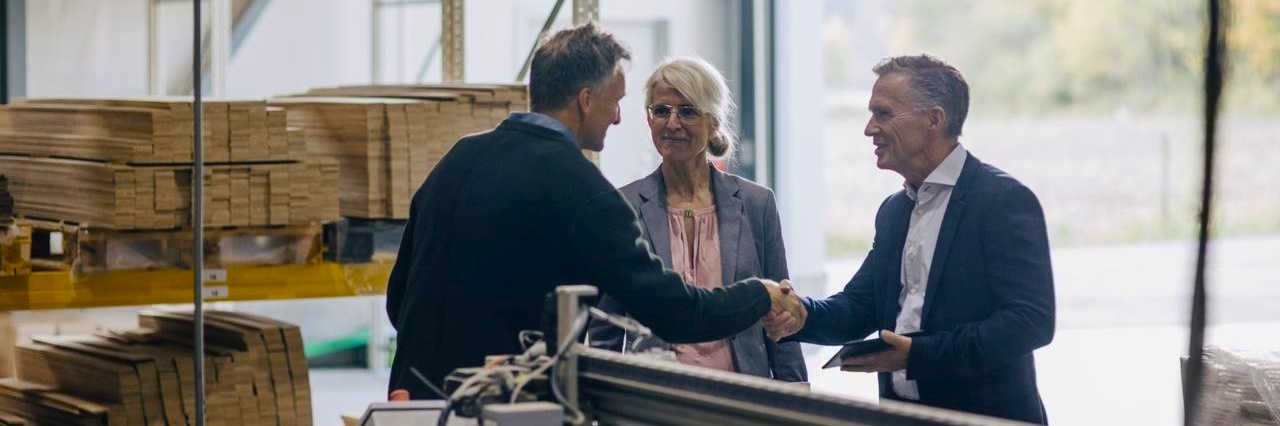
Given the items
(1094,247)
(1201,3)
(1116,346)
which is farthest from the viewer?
(1094,247)

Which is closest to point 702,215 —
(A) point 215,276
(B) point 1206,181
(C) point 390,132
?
(C) point 390,132

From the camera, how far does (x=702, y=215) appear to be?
14.5ft

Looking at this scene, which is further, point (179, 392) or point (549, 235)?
point (179, 392)

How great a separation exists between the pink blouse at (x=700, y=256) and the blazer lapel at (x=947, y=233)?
0.75m

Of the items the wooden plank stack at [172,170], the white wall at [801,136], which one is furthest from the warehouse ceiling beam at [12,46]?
the white wall at [801,136]

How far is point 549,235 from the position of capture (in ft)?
11.5

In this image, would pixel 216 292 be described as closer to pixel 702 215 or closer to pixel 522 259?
pixel 702 215

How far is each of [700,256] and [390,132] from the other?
1.68 m

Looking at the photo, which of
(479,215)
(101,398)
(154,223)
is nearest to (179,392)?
(101,398)

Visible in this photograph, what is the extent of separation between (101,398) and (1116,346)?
9092 mm

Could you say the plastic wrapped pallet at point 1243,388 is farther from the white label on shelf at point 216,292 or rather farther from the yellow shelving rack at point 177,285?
the white label on shelf at point 216,292

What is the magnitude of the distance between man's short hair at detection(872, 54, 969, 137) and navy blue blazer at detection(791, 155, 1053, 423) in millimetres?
121

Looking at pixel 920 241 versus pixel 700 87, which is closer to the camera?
pixel 920 241

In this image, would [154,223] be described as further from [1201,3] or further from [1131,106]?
[1131,106]
